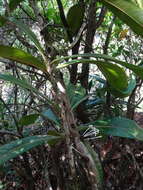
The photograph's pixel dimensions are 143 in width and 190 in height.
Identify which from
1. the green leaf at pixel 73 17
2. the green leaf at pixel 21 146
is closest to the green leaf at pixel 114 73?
the green leaf at pixel 21 146

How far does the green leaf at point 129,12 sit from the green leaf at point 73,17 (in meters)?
0.41

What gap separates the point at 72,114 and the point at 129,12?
0.33 meters

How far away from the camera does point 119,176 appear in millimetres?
1229

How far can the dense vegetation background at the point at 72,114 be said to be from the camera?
85 cm

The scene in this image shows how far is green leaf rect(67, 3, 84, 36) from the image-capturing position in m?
1.28

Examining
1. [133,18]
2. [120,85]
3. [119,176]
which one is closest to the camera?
[133,18]

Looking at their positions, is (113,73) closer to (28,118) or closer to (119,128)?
(119,128)

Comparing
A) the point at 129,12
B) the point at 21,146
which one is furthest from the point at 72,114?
the point at 129,12

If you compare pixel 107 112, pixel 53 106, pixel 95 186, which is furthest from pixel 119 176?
pixel 53 106

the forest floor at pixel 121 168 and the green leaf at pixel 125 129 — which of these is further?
the forest floor at pixel 121 168

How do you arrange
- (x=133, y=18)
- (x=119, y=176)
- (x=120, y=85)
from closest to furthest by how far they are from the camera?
1. (x=133, y=18)
2. (x=120, y=85)
3. (x=119, y=176)

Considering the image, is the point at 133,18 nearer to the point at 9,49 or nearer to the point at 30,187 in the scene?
the point at 9,49

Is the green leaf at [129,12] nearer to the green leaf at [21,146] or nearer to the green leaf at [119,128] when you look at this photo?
the green leaf at [119,128]

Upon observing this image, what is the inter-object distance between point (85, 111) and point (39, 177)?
1.22ft
